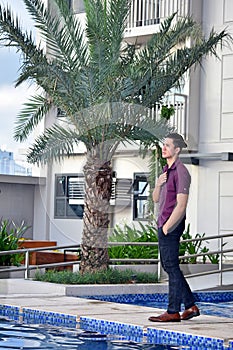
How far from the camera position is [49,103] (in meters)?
12.9

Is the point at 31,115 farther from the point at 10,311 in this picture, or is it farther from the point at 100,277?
the point at 10,311

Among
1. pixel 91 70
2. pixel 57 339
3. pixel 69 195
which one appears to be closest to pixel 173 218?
pixel 57 339

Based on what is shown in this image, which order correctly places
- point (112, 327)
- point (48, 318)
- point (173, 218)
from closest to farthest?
point (173, 218)
point (112, 327)
point (48, 318)

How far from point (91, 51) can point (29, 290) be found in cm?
357

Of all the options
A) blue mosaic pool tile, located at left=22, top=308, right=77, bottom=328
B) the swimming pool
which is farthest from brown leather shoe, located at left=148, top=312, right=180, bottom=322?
blue mosaic pool tile, located at left=22, top=308, right=77, bottom=328

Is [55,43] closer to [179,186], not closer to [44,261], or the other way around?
[44,261]

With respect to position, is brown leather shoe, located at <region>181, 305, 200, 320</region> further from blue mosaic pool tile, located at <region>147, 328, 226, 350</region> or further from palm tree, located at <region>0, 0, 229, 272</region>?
palm tree, located at <region>0, 0, 229, 272</region>

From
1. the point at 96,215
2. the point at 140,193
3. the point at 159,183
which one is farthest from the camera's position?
the point at 96,215

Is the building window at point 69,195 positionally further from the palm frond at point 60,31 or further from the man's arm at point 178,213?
the palm frond at point 60,31

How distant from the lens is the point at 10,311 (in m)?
9.71

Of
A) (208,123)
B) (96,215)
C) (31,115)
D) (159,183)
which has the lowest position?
(96,215)

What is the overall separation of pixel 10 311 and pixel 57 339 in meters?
1.88

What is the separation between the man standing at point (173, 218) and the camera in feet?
25.6

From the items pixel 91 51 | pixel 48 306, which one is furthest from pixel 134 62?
pixel 48 306
